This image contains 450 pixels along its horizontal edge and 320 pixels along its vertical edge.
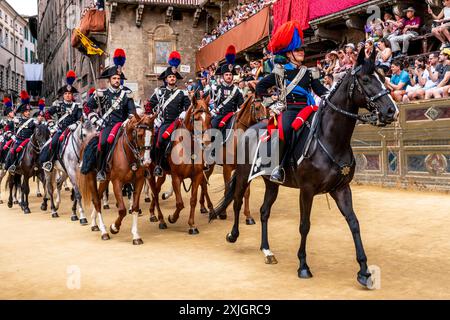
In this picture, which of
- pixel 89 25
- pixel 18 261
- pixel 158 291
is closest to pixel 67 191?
pixel 18 261

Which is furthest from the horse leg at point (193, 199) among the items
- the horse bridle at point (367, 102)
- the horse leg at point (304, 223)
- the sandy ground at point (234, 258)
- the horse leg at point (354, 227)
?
the horse bridle at point (367, 102)

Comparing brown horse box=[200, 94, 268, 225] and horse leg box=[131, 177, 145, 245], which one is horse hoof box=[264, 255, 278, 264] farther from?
brown horse box=[200, 94, 268, 225]

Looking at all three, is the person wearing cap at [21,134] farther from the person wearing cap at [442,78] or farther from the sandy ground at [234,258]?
the person wearing cap at [442,78]

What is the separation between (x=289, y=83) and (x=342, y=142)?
1.21 metres

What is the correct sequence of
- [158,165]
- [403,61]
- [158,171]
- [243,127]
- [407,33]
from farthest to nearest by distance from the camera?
[407,33] → [403,61] → [243,127] → [158,165] → [158,171]

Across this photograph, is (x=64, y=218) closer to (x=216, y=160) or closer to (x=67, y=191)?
(x=216, y=160)

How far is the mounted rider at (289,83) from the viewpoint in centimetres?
659

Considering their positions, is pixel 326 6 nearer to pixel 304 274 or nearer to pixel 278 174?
pixel 278 174

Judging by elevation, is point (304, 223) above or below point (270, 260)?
above

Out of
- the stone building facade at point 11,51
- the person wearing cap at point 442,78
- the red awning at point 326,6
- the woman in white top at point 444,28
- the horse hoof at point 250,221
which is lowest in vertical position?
the horse hoof at point 250,221

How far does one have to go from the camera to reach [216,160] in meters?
10.4

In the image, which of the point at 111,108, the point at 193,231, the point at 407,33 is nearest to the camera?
the point at 193,231

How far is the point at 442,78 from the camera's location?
11.6 metres

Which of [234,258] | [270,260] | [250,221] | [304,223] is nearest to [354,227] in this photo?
[304,223]
